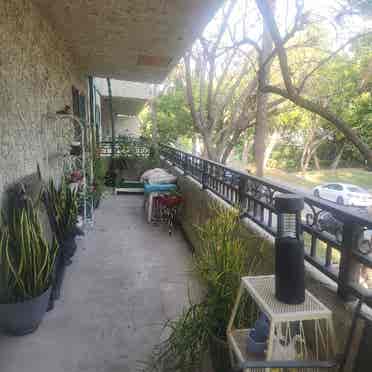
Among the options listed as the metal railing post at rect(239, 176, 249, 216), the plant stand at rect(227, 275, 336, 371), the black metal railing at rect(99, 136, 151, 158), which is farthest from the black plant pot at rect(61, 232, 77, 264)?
the black metal railing at rect(99, 136, 151, 158)

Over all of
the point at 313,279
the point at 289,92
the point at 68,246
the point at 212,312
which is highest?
the point at 289,92

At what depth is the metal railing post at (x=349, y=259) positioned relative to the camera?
1158 mm

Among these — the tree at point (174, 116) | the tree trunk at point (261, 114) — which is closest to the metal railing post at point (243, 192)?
the tree trunk at point (261, 114)

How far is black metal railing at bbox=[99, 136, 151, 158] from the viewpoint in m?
7.50

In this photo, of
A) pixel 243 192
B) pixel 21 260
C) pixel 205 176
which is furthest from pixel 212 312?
pixel 205 176

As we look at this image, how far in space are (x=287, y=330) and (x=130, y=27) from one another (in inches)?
119

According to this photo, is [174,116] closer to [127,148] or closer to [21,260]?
[127,148]

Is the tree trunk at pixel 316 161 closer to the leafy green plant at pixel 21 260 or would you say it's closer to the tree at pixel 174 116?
the tree at pixel 174 116

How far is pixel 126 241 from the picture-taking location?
374cm

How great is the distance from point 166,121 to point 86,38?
958 cm

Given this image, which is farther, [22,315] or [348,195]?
[348,195]

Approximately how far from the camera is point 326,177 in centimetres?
1842

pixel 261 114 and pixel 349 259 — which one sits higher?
pixel 261 114

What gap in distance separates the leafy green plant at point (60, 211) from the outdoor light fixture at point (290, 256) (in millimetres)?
2146
